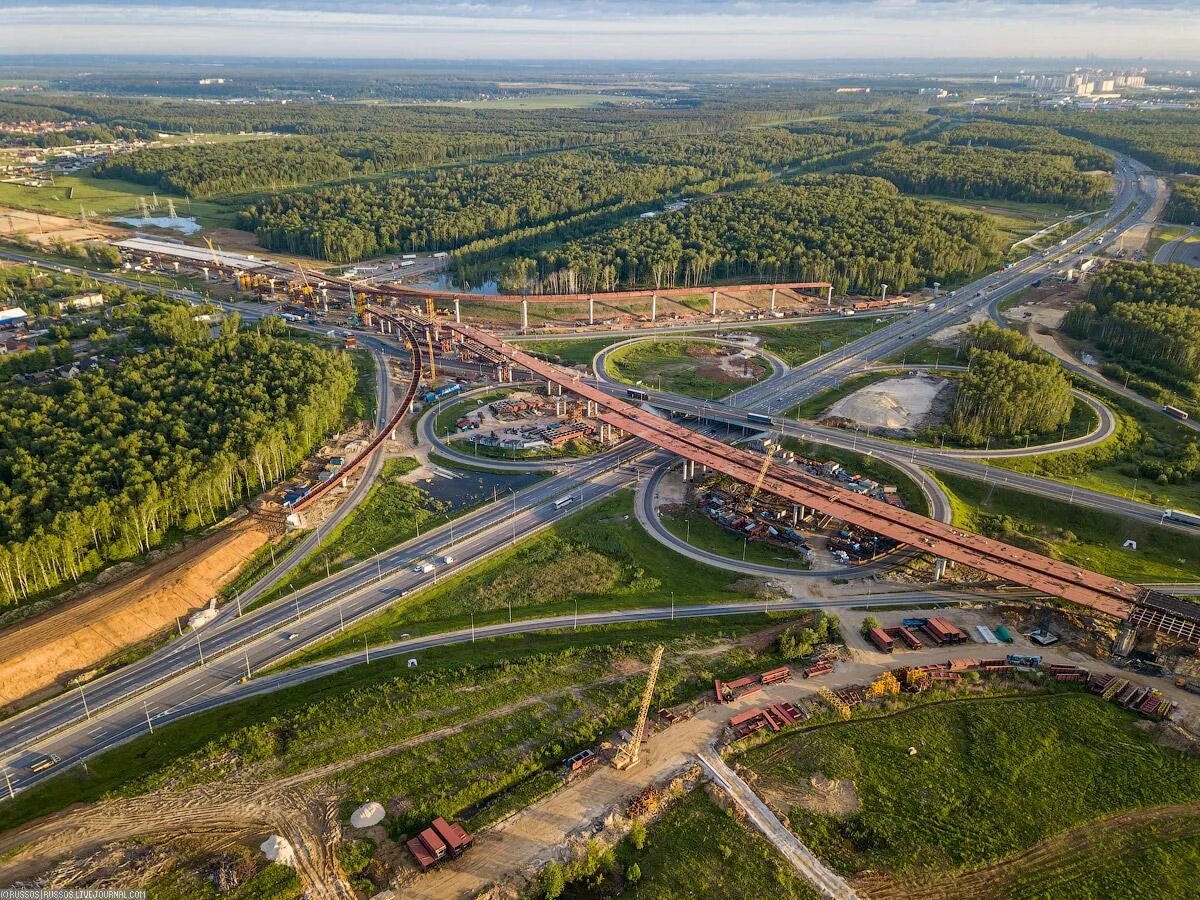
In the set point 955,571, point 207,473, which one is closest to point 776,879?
point 955,571

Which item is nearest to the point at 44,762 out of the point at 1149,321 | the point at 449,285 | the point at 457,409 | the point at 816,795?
the point at 816,795

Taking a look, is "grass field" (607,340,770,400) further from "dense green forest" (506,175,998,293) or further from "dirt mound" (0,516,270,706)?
"dirt mound" (0,516,270,706)

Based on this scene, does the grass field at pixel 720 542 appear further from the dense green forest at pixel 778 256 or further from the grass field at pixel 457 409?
the dense green forest at pixel 778 256

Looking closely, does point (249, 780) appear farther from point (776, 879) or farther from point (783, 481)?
point (783, 481)

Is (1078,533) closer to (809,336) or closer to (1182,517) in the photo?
(1182,517)

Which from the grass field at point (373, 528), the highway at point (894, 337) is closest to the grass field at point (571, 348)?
the highway at point (894, 337)
